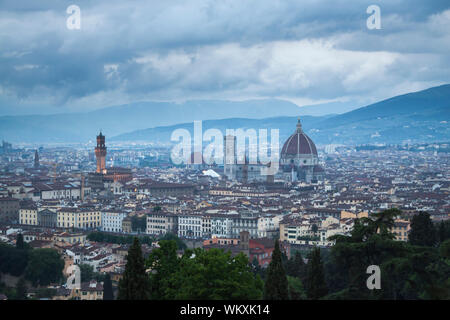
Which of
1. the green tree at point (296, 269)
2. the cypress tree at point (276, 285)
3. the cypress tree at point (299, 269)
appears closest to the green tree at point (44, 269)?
the green tree at point (296, 269)

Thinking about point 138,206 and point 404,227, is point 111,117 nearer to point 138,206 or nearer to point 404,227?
point 138,206

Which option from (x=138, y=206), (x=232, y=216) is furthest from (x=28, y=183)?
(x=232, y=216)

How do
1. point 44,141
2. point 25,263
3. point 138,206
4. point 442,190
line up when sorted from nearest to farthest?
point 25,263
point 138,206
point 442,190
point 44,141

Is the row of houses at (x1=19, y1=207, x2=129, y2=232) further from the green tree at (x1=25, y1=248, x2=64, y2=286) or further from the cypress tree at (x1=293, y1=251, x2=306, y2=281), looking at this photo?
the cypress tree at (x1=293, y1=251, x2=306, y2=281)

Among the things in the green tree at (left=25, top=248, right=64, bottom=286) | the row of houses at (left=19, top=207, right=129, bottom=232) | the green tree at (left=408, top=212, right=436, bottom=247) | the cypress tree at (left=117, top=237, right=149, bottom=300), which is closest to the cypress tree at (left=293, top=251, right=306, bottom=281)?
the green tree at (left=408, top=212, right=436, bottom=247)

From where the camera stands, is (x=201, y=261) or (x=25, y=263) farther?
(x=25, y=263)

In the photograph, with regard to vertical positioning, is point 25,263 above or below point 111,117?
below

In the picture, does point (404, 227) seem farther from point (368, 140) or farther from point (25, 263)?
point (368, 140)
